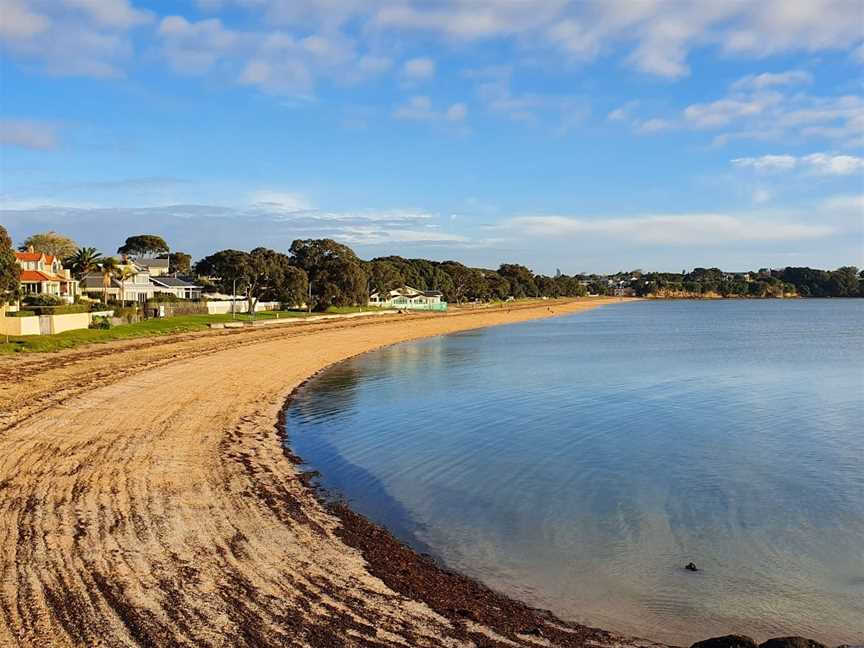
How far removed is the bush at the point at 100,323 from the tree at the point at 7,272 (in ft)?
23.3

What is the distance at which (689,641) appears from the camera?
8.90 meters

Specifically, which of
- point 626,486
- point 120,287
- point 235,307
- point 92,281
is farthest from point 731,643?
point 92,281

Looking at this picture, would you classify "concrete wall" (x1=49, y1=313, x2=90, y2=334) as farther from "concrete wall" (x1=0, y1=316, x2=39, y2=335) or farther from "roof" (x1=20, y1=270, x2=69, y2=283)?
"roof" (x1=20, y1=270, x2=69, y2=283)

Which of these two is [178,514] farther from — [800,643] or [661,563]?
[800,643]

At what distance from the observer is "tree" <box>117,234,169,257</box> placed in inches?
6654

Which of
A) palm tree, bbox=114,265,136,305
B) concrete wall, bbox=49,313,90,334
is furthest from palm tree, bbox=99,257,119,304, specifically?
concrete wall, bbox=49,313,90,334

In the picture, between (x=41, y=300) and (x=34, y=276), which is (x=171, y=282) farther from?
(x=41, y=300)

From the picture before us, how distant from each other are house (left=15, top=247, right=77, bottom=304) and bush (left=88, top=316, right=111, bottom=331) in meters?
12.6

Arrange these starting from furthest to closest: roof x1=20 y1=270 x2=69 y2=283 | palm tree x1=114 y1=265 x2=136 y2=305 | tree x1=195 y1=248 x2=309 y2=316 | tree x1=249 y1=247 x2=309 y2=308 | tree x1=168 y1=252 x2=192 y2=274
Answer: tree x1=168 y1=252 x2=192 y2=274
tree x1=249 y1=247 x2=309 y2=308
tree x1=195 y1=248 x2=309 y2=316
palm tree x1=114 y1=265 x2=136 y2=305
roof x1=20 y1=270 x2=69 y2=283

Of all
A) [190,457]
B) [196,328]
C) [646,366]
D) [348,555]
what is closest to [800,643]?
[348,555]

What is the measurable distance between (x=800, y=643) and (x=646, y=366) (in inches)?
1552

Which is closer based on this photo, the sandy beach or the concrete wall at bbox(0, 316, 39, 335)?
the sandy beach

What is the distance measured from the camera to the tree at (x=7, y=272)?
1592 inches

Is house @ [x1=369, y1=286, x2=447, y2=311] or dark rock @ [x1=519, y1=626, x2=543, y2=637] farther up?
house @ [x1=369, y1=286, x2=447, y2=311]
